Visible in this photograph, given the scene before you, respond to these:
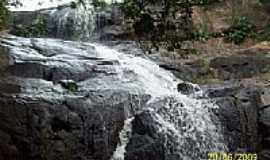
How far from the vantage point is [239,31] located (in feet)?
48.8

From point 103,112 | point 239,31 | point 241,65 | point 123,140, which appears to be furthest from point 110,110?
point 239,31

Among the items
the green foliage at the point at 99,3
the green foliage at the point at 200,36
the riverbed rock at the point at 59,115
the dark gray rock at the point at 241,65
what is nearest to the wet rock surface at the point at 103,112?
the riverbed rock at the point at 59,115

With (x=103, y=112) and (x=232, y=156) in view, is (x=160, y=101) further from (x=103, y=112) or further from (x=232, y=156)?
A: (x=232, y=156)

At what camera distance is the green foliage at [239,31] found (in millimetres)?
14859

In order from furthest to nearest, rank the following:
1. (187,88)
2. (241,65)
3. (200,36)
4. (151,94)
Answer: (241,65) → (187,88) → (151,94) → (200,36)

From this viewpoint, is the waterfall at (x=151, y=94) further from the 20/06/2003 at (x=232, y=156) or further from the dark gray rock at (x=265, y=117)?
the dark gray rock at (x=265, y=117)

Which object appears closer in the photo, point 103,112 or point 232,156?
point 103,112

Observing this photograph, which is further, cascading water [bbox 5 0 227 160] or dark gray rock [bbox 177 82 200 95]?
dark gray rock [bbox 177 82 200 95]

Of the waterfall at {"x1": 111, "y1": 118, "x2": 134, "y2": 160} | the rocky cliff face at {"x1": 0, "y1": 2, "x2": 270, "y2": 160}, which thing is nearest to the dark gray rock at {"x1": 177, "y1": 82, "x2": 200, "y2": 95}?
the rocky cliff face at {"x1": 0, "y1": 2, "x2": 270, "y2": 160}

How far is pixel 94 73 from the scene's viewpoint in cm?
1034

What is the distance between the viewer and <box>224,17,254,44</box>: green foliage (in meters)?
14.9

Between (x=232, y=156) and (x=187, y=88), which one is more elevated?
(x=187, y=88)

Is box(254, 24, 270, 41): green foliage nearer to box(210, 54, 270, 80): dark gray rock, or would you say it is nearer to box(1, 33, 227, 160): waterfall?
box(210, 54, 270, 80): dark gray rock

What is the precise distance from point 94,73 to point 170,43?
5.29 metres
